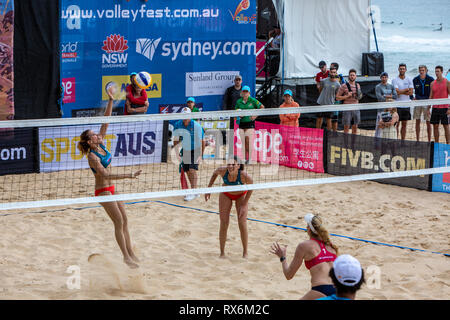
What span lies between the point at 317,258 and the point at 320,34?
13053 millimetres

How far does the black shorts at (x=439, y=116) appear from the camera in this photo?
45.2 feet

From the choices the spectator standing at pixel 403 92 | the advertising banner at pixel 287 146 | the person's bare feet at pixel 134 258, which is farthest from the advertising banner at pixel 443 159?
the person's bare feet at pixel 134 258

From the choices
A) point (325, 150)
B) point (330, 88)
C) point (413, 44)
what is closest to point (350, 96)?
point (330, 88)

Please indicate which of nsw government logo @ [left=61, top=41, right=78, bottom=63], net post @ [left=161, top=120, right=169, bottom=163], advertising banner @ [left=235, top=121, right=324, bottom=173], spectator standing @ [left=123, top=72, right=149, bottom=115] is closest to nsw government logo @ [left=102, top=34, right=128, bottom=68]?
nsw government logo @ [left=61, top=41, right=78, bottom=63]

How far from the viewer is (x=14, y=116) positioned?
12.3m

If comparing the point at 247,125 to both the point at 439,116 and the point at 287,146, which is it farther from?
the point at 439,116

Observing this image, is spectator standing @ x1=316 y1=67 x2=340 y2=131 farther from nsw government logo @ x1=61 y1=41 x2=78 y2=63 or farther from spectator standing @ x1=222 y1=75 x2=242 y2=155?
nsw government logo @ x1=61 y1=41 x2=78 y2=63

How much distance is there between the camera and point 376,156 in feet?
39.0

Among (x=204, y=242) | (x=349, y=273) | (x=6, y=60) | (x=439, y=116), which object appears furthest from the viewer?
(x=439, y=116)

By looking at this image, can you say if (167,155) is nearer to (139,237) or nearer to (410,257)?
(139,237)

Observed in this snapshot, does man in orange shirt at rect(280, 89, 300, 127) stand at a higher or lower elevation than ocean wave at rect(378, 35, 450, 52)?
lower

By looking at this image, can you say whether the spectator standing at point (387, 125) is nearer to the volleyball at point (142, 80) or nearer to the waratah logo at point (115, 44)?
the volleyball at point (142, 80)

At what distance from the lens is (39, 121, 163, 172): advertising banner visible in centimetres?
1234
